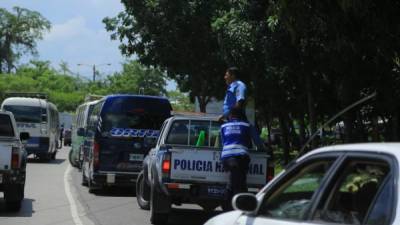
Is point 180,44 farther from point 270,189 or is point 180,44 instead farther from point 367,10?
point 270,189

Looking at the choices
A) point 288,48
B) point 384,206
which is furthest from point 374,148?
point 288,48

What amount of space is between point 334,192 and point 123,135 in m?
12.3

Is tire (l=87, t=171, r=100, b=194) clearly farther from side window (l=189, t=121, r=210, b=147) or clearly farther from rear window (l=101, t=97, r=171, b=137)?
side window (l=189, t=121, r=210, b=147)

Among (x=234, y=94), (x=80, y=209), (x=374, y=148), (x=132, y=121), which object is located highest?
(x=234, y=94)

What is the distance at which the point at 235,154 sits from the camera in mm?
10336

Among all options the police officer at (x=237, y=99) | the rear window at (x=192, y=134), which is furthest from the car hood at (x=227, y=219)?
the rear window at (x=192, y=134)

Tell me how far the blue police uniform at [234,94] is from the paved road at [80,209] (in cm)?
232

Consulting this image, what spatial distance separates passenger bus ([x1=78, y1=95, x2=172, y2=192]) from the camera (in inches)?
652

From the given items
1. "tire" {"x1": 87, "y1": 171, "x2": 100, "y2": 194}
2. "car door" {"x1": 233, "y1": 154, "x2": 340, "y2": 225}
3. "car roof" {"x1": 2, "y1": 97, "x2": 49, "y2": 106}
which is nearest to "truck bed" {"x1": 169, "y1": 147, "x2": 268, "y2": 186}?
"car door" {"x1": 233, "y1": 154, "x2": 340, "y2": 225}

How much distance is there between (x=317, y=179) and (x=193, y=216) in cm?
847

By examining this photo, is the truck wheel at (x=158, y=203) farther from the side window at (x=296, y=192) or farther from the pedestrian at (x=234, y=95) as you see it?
the side window at (x=296, y=192)

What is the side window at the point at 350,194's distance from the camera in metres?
4.38

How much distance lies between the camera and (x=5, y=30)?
89125 millimetres

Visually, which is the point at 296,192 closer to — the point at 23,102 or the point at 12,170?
the point at 12,170
